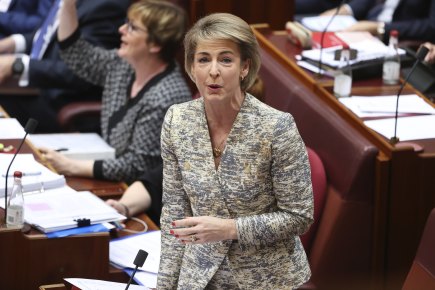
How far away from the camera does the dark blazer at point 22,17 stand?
5117 millimetres

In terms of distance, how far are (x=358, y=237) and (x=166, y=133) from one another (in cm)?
108

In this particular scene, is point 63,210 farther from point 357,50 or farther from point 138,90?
point 357,50

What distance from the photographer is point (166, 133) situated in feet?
7.81

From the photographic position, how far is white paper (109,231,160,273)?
2.98m

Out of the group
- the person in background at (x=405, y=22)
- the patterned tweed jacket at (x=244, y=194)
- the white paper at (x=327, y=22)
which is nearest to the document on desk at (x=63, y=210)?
the patterned tweed jacket at (x=244, y=194)

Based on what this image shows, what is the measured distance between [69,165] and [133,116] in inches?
11.9

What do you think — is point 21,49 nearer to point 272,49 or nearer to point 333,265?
point 272,49

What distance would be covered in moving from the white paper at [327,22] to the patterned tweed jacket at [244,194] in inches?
105

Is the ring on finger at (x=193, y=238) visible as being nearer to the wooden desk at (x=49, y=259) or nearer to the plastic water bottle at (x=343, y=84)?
the wooden desk at (x=49, y=259)

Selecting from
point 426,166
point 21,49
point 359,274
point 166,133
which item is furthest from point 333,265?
point 21,49

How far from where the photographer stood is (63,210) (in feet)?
10.0

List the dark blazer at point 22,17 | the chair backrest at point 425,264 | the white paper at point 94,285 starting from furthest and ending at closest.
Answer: the dark blazer at point 22,17 < the chair backrest at point 425,264 < the white paper at point 94,285

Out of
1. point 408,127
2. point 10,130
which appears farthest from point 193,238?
point 10,130

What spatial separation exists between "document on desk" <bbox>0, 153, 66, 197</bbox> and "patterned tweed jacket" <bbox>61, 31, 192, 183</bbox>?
0.36 m
